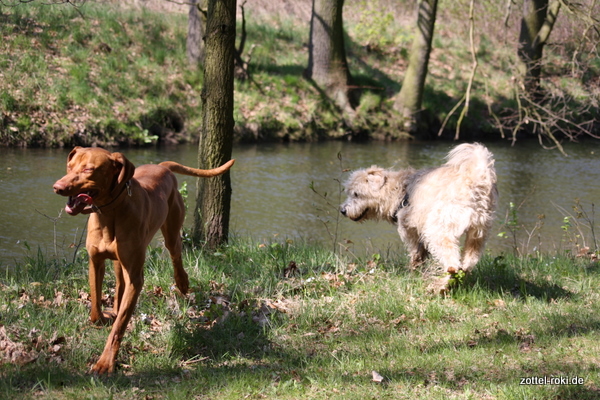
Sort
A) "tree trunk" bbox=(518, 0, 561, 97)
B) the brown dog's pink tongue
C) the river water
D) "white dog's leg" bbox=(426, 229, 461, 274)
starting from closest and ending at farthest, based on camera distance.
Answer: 1. the brown dog's pink tongue
2. "white dog's leg" bbox=(426, 229, 461, 274)
3. the river water
4. "tree trunk" bbox=(518, 0, 561, 97)

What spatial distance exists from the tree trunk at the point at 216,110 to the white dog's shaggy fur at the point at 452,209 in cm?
212

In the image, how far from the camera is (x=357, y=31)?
83.5 ft

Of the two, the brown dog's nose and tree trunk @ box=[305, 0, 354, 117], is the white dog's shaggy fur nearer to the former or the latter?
the brown dog's nose

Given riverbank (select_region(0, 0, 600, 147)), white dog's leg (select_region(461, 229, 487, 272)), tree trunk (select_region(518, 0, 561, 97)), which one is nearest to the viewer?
white dog's leg (select_region(461, 229, 487, 272))

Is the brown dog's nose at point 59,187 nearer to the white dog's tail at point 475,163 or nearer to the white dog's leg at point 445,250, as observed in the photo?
the white dog's leg at point 445,250

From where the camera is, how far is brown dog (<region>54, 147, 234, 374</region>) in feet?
12.9

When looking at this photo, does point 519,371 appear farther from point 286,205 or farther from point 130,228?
→ point 286,205

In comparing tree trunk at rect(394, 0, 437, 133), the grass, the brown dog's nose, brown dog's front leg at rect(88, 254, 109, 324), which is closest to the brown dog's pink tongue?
the brown dog's nose

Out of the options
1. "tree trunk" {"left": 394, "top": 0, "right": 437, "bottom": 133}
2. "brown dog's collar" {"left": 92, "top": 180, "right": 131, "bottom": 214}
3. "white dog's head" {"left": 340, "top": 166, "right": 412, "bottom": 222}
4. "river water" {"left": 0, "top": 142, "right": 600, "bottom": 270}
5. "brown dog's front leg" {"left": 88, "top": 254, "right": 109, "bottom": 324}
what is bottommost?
"river water" {"left": 0, "top": 142, "right": 600, "bottom": 270}

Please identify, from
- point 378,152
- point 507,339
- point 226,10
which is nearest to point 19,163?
point 226,10

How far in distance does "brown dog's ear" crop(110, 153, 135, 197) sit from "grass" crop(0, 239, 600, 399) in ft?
4.16

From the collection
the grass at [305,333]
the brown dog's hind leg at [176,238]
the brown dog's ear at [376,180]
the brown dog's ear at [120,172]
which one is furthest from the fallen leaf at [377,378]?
the brown dog's ear at [376,180]

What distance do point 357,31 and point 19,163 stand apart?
53.4 ft

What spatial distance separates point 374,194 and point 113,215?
3.79 metres
